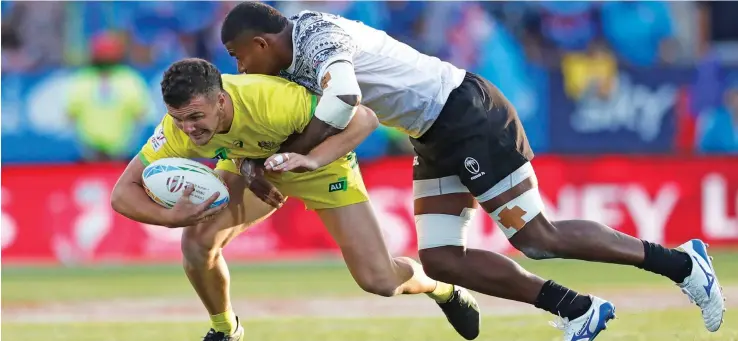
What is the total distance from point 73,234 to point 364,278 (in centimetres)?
871

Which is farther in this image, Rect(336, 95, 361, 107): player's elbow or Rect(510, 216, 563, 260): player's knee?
Rect(510, 216, 563, 260): player's knee

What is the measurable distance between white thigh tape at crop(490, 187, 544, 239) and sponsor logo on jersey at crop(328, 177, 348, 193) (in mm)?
951

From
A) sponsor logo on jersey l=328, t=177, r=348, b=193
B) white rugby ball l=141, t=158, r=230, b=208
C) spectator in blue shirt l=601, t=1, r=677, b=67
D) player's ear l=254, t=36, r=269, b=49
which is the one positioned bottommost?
spectator in blue shirt l=601, t=1, r=677, b=67

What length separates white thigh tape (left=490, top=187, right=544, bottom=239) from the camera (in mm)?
7965

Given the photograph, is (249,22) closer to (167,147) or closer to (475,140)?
(167,147)

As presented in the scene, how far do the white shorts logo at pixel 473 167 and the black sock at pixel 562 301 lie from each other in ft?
2.63

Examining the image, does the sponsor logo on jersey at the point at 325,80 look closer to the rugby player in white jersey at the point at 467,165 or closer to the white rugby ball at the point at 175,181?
the rugby player in white jersey at the point at 467,165

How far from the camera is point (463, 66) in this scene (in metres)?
17.9

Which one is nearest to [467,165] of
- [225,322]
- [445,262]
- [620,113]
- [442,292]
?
[445,262]

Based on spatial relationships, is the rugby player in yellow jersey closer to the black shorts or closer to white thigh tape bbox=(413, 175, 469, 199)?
white thigh tape bbox=(413, 175, 469, 199)

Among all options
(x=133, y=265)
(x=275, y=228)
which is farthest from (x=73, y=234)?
(x=275, y=228)

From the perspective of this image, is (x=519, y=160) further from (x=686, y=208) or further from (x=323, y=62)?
(x=686, y=208)

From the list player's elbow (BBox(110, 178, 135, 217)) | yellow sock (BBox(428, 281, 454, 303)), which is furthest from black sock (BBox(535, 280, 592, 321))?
player's elbow (BBox(110, 178, 135, 217))

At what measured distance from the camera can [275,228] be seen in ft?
54.2
